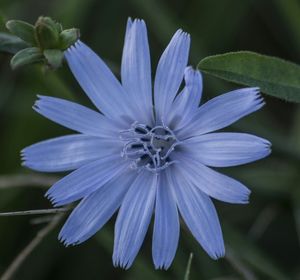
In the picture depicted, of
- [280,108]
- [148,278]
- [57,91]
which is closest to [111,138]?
[57,91]

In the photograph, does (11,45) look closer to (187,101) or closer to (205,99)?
(187,101)

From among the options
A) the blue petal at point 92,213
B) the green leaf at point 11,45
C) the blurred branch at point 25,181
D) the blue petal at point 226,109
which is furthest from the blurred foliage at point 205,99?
the blue petal at point 226,109

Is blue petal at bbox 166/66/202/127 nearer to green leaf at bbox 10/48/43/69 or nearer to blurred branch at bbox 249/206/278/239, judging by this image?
green leaf at bbox 10/48/43/69

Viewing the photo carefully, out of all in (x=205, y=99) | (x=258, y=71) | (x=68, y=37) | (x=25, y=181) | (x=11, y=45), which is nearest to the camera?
(x=258, y=71)

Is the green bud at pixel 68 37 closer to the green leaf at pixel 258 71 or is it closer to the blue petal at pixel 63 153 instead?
the blue petal at pixel 63 153

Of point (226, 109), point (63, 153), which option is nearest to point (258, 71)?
point (226, 109)
